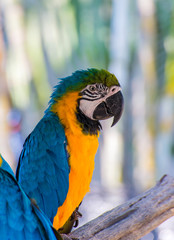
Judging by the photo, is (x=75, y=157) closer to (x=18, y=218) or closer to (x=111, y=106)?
(x=111, y=106)

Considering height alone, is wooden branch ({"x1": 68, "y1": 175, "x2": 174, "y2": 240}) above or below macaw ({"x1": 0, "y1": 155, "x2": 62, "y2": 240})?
below

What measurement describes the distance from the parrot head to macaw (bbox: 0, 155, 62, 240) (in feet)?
1.52

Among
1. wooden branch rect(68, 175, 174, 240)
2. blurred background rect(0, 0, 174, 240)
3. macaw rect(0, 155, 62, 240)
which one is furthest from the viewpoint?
blurred background rect(0, 0, 174, 240)

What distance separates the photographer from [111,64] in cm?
434

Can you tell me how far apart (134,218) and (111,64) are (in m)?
3.22

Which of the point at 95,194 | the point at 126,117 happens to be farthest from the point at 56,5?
the point at 95,194

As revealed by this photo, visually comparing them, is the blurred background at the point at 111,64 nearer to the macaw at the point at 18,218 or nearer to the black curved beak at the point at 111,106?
the black curved beak at the point at 111,106

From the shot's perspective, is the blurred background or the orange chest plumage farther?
the blurred background

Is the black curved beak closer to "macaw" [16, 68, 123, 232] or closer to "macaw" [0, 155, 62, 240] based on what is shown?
"macaw" [16, 68, 123, 232]

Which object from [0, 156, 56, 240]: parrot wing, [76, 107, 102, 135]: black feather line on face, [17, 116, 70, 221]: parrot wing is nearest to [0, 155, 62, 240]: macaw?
[0, 156, 56, 240]: parrot wing

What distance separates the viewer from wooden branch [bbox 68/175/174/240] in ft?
4.13

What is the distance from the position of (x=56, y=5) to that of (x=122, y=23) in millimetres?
1081

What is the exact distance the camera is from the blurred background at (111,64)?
3842 millimetres

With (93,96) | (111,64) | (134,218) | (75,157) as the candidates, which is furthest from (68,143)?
(111,64)
